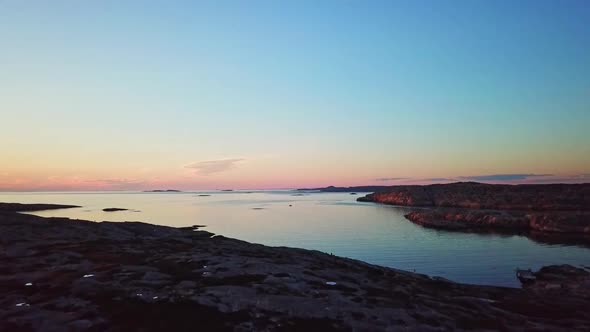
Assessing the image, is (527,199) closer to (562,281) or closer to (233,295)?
(562,281)

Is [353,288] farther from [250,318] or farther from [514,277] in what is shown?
[514,277]

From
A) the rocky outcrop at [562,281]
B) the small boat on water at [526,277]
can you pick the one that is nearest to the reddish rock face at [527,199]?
the rocky outcrop at [562,281]

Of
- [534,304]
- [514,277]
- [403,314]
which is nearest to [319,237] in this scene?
[514,277]

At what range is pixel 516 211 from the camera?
144875 mm

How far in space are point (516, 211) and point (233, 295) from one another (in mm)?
148972

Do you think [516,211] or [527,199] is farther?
[527,199]

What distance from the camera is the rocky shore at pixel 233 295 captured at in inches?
819

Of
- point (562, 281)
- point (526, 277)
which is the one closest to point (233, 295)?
point (562, 281)

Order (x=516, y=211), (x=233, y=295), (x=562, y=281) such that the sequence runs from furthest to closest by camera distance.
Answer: (x=516, y=211) → (x=562, y=281) → (x=233, y=295)

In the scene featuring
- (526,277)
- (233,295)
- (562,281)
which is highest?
(233,295)

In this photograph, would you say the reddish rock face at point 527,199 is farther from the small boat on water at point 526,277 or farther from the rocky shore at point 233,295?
the rocky shore at point 233,295

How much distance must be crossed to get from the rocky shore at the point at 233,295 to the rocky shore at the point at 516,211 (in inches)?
2387

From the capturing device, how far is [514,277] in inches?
1983

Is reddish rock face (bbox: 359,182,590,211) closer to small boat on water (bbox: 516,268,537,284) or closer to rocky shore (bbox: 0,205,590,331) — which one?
small boat on water (bbox: 516,268,537,284)
